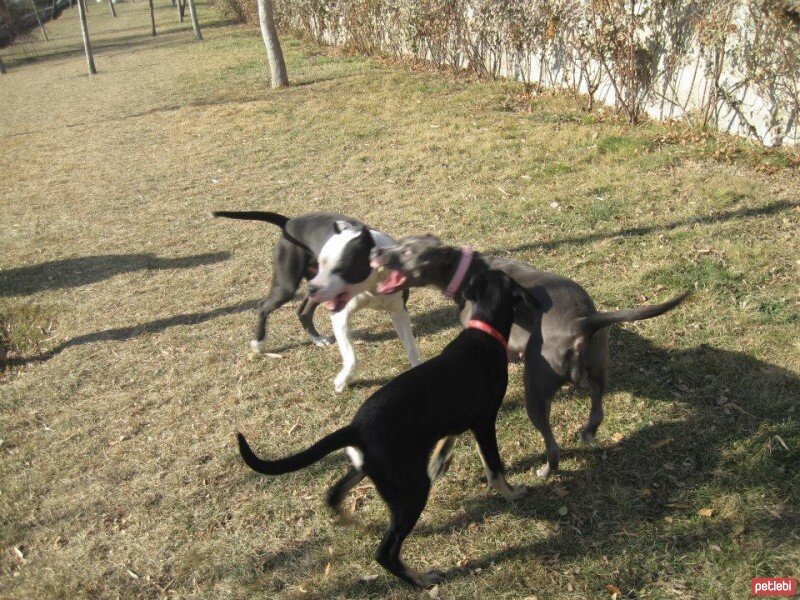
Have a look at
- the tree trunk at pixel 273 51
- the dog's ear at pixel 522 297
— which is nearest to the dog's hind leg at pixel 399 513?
the dog's ear at pixel 522 297

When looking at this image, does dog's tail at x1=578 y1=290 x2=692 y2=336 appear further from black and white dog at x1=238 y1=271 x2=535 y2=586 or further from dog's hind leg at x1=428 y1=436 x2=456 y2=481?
dog's hind leg at x1=428 y1=436 x2=456 y2=481

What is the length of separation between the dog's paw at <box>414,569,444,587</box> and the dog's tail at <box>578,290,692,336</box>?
1.32m

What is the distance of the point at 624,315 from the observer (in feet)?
9.66

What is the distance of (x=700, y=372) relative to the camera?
12.8 ft

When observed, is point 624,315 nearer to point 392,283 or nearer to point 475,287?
point 475,287

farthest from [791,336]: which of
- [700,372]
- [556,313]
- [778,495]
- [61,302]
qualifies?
[61,302]

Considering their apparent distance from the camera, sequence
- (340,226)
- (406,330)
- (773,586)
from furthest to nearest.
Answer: (406,330)
(340,226)
(773,586)

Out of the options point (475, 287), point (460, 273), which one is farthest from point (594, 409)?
point (460, 273)

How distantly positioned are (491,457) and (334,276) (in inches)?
54.2

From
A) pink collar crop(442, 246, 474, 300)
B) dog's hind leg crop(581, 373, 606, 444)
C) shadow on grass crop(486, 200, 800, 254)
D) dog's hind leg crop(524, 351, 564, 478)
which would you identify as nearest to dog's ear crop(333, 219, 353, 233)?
pink collar crop(442, 246, 474, 300)

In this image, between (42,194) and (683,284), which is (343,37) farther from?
(683,284)

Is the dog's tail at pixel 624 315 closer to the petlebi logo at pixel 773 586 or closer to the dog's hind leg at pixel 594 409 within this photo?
the dog's hind leg at pixel 594 409

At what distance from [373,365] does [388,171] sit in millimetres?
4339

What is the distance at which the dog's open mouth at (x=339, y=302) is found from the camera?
376 cm
